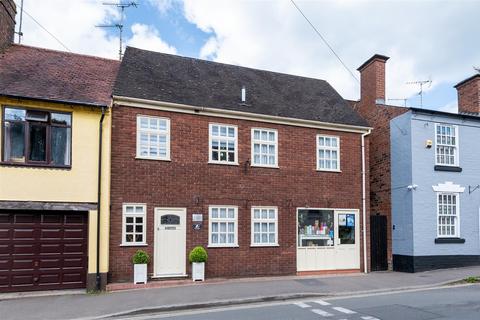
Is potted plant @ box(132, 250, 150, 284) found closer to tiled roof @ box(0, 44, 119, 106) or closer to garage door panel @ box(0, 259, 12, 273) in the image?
garage door panel @ box(0, 259, 12, 273)

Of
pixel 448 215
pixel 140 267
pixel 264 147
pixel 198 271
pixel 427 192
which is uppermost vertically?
pixel 264 147

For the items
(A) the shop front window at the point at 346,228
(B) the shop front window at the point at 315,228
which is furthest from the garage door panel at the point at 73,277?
(A) the shop front window at the point at 346,228

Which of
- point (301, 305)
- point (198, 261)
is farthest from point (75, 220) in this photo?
point (301, 305)

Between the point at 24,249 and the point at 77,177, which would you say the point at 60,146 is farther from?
the point at 24,249

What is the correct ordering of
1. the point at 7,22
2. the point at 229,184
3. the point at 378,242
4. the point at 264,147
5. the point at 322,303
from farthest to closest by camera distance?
the point at 378,242 → the point at 264,147 → the point at 7,22 → the point at 229,184 → the point at 322,303

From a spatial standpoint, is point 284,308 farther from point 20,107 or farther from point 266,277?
point 20,107

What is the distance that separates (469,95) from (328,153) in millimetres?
7688

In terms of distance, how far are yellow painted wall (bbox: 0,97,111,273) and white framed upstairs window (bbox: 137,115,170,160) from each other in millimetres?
1037

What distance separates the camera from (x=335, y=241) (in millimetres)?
15914

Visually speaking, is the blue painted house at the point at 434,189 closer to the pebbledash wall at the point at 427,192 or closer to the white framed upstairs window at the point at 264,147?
the pebbledash wall at the point at 427,192

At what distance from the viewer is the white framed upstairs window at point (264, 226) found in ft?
48.4

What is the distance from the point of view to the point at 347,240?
16.1 meters

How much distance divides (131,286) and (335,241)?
769 centimetres

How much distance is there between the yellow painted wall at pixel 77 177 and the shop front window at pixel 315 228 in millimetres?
6931
